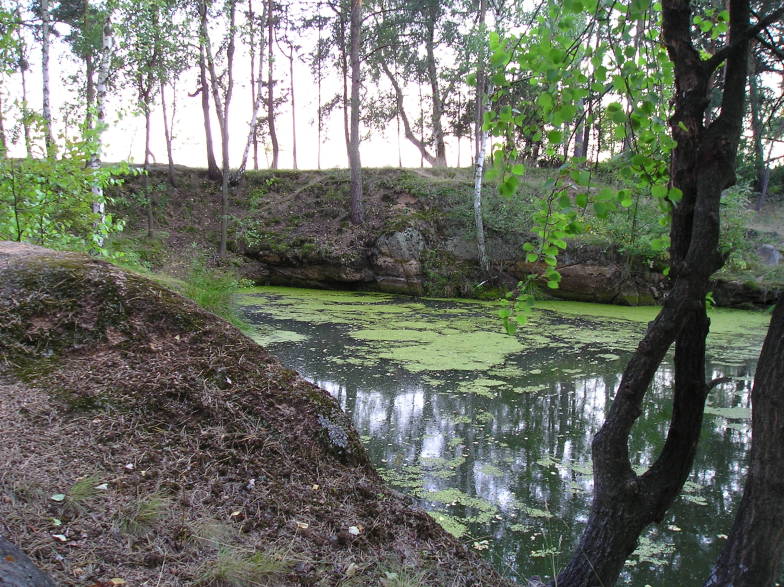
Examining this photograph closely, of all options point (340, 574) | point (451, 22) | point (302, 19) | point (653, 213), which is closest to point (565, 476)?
point (340, 574)

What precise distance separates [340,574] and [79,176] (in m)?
3.39

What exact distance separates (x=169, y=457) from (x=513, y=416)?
304 cm

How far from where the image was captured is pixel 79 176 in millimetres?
3709

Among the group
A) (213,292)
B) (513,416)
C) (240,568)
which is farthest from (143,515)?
(213,292)

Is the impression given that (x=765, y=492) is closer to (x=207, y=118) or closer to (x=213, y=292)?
(x=213, y=292)

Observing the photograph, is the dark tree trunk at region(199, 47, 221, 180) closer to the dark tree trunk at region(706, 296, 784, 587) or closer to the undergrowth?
the undergrowth

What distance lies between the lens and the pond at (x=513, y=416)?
8.53 ft

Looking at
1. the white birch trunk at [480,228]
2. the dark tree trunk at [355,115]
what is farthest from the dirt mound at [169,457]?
the dark tree trunk at [355,115]

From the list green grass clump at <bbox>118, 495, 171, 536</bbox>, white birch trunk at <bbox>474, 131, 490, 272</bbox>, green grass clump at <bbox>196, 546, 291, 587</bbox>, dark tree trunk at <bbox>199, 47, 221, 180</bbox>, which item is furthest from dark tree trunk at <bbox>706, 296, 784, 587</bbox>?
dark tree trunk at <bbox>199, 47, 221, 180</bbox>

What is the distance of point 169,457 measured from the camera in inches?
69.3

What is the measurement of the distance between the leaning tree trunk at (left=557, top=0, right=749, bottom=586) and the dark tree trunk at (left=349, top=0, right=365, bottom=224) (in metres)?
11.1

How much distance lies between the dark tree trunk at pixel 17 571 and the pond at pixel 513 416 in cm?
163

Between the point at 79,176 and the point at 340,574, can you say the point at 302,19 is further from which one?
the point at 340,574

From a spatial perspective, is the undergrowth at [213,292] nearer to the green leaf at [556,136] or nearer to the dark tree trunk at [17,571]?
the dark tree trunk at [17,571]
